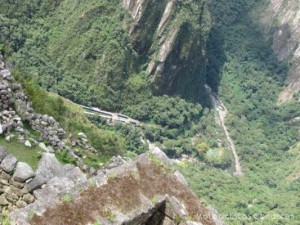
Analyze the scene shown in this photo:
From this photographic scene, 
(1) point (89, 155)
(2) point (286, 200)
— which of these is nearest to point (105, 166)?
(1) point (89, 155)

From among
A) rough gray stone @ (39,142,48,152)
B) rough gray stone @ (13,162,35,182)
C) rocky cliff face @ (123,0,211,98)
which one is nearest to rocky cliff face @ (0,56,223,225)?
rough gray stone @ (13,162,35,182)

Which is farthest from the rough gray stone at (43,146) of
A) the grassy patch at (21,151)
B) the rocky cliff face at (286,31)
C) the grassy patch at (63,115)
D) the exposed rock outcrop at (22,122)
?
the rocky cliff face at (286,31)

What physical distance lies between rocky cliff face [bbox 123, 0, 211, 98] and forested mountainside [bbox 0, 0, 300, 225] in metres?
0.22

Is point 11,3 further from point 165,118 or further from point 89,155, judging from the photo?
point 89,155

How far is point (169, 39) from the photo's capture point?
9994 centimetres

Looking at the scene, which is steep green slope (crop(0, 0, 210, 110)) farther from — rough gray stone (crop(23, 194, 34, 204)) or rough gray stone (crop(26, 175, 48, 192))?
rough gray stone (crop(23, 194, 34, 204))

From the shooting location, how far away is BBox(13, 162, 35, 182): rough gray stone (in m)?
10.1

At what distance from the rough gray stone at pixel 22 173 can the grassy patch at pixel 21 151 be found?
2261 millimetres

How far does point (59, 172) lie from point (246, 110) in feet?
351

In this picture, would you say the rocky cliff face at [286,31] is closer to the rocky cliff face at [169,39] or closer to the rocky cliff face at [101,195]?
the rocky cliff face at [169,39]

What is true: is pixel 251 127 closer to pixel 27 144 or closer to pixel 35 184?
pixel 27 144

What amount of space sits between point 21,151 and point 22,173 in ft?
9.85

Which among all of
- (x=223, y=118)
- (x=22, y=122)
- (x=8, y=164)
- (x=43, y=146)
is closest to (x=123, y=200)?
(x=8, y=164)

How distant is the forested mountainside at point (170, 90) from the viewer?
8200cm
